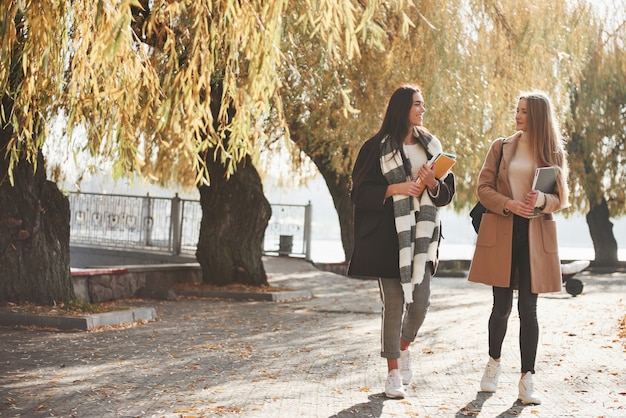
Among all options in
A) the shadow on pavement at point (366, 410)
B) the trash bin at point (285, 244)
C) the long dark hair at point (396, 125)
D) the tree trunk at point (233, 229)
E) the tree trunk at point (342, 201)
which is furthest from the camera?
the trash bin at point (285, 244)

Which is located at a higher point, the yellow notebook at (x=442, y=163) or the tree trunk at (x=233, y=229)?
the yellow notebook at (x=442, y=163)

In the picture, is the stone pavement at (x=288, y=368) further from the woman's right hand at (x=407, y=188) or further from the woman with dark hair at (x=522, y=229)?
the woman's right hand at (x=407, y=188)

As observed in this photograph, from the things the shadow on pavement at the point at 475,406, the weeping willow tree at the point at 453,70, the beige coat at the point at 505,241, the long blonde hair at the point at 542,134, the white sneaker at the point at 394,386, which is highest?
the weeping willow tree at the point at 453,70

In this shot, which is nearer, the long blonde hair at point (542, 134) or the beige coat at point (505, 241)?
the beige coat at point (505, 241)

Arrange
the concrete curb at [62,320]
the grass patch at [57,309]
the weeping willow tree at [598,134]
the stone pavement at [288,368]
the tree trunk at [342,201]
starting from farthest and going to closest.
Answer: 1. the weeping willow tree at [598,134]
2. the tree trunk at [342,201]
3. the grass patch at [57,309]
4. the concrete curb at [62,320]
5. the stone pavement at [288,368]

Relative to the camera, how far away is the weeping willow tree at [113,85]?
246 inches

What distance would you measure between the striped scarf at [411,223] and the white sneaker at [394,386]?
0.47 meters

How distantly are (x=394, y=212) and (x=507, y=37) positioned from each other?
11159 mm

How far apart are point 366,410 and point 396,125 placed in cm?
179

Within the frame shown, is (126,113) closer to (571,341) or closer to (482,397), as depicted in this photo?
(482,397)

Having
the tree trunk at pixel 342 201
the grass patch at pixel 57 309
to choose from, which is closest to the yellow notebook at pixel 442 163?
the grass patch at pixel 57 309

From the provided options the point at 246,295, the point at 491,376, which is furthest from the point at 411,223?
the point at 246,295

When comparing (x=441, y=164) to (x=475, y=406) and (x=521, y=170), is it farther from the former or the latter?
(x=475, y=406)

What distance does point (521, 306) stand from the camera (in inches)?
245
